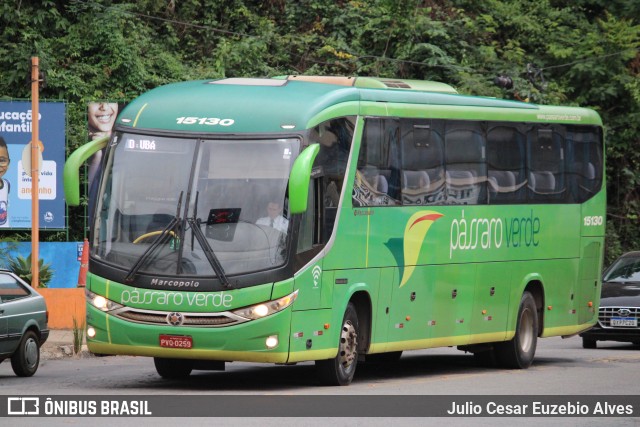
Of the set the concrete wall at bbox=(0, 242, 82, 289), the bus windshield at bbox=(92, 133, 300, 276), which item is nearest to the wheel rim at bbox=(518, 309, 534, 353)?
the bus windshield at bbox=(92, 133, 300, 276)

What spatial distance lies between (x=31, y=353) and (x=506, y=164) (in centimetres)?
717

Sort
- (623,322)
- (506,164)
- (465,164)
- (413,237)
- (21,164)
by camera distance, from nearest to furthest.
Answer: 1. (413,237)
2. (465,164)
3. (506,164)
4. (623,322)
5. (21,164)

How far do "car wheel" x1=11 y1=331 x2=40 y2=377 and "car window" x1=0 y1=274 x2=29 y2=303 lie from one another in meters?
0.54

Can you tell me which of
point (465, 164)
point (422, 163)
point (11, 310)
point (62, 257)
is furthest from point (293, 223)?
point (62, 257)

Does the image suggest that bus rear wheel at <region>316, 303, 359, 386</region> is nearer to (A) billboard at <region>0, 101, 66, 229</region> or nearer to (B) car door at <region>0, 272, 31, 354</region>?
(B) car door at <region>0, 272, 31, 354</region>

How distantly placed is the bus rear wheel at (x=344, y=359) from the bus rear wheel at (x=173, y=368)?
1.82 meters

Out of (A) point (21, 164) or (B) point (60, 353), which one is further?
(A) point (21, 164)

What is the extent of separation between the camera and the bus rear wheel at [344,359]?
16016 millimetres

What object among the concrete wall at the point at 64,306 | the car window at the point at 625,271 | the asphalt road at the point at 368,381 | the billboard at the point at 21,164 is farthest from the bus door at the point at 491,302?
the billboard at the point at 21,164

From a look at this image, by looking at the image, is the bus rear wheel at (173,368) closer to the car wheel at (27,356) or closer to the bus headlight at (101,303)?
the bus headlight at (101,303)

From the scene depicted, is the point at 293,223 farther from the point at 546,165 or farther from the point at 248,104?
the point at 546,165

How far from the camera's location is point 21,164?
103 feet

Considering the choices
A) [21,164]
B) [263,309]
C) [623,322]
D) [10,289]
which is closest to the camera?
[263,309]

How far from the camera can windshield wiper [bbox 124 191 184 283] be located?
15117 millimetres
